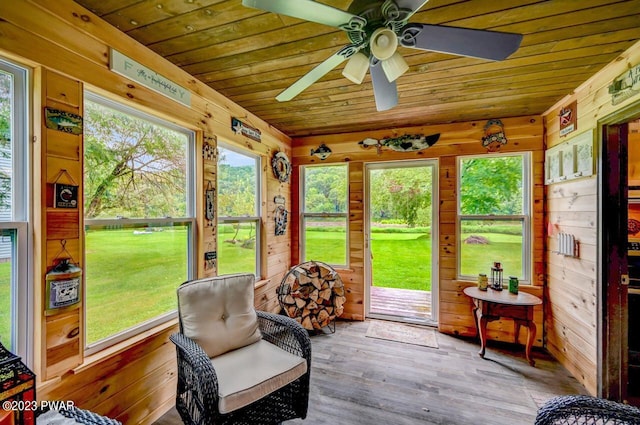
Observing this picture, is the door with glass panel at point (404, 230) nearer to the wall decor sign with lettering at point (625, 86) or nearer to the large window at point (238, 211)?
the large window at point (238, 211)

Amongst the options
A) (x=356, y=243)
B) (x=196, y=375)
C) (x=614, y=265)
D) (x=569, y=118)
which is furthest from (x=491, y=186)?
(x=196, y=375)

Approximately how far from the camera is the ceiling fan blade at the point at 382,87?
1.47 metres

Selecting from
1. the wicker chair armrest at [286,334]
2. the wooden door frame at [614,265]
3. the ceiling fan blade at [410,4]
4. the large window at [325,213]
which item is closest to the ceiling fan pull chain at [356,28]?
the ceiling fan blade at [410,4]

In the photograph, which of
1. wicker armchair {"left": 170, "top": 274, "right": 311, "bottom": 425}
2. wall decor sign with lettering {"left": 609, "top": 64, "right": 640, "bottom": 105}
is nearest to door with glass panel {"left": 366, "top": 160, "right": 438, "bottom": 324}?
wall decor sign with lettering {"left": 609, "top": 64, "right": 640, "bottom": 105}

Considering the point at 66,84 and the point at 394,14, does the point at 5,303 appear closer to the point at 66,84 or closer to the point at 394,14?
the point at 66,84

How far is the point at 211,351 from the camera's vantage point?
173 cm

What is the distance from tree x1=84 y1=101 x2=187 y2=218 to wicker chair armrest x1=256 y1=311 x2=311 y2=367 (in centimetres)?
111

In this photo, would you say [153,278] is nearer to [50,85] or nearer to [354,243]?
[50,85]

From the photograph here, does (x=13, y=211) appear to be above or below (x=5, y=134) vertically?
below

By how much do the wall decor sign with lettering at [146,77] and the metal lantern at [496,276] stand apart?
3.36 m

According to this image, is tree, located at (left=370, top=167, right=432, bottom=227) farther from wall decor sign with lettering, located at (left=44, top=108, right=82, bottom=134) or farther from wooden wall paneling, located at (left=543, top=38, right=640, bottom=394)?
wall decor sign with lettering, located at (left=44, top=108, right=82, bottom=134)

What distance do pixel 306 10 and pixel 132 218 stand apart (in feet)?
5.36

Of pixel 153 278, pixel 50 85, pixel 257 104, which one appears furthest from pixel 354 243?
pixel 50 85

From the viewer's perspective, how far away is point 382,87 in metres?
1.60
